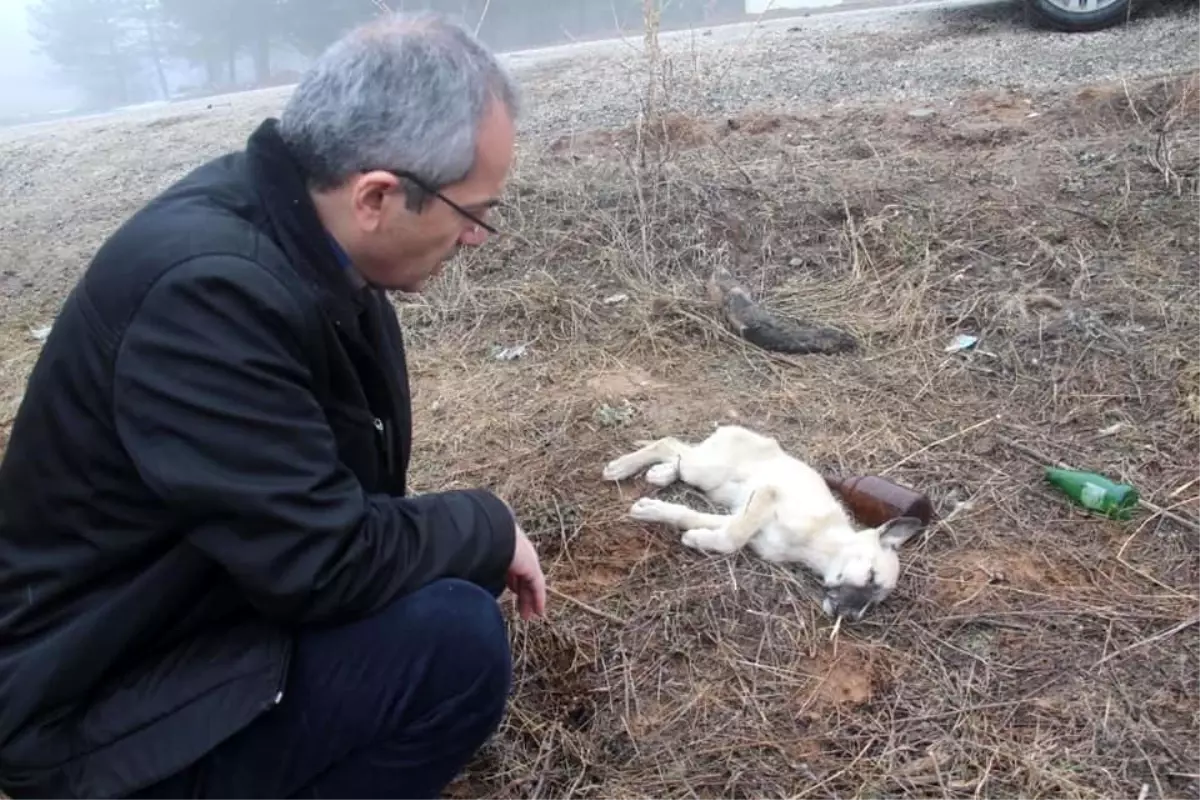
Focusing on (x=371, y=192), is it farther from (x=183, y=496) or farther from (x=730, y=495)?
(x=730, y=495)

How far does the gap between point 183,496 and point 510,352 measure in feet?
8.99

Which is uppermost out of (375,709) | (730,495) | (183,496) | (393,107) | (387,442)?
(393,107)

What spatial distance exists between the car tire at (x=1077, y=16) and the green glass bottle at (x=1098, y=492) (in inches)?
206

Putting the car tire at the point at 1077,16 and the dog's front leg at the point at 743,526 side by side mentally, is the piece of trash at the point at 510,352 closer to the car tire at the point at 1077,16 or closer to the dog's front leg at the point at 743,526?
the dog's front leg at the point at 743,526

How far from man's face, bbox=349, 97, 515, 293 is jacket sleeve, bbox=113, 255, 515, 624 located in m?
0.20

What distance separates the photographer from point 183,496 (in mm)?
1349

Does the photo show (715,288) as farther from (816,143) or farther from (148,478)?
(148,478)

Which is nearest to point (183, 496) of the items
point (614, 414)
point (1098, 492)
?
point (614, 414)

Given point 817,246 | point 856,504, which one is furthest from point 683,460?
point 817,246

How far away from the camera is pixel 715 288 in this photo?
403 centimetres

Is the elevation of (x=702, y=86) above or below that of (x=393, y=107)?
below

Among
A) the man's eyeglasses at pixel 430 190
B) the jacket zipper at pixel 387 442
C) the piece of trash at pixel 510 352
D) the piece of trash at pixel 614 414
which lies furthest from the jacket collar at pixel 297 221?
the piece of trash at pixel 510 352

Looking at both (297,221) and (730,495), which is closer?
(297,221)

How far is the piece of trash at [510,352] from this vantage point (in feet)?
13.3
